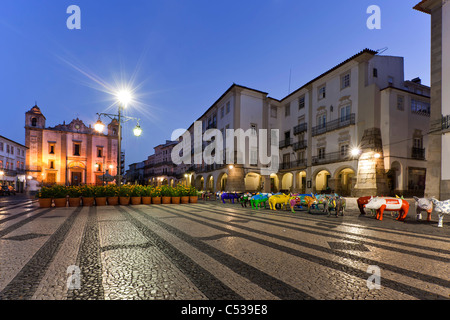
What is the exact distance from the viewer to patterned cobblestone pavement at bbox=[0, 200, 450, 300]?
262 centimetres

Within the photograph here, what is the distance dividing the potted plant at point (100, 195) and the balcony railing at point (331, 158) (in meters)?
21.3

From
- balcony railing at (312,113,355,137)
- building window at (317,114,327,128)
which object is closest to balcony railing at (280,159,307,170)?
balcony railing at (312,113,355,137)

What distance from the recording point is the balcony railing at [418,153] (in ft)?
72.0

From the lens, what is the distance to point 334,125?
79.8 ft

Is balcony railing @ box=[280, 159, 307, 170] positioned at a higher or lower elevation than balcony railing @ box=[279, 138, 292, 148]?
lower

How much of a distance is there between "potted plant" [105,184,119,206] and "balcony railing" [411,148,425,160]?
26329 millimetres

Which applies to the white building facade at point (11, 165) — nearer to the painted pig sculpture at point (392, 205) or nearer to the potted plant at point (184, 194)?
the potted plant at point (184, 194)

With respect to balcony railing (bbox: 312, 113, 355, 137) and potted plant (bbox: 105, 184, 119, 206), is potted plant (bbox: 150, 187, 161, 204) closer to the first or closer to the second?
potted plant (bbox: 105, 184, 119, 206)

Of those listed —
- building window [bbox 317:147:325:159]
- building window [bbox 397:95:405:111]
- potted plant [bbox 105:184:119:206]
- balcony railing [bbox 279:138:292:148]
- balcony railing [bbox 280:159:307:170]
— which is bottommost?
potted plant [bbox 105:184:119:206]

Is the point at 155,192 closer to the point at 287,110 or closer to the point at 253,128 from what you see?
the point at 253,128

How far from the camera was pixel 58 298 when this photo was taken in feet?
7.93

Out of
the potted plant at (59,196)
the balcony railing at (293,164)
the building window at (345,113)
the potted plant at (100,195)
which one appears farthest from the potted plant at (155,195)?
the building window at (345,113)

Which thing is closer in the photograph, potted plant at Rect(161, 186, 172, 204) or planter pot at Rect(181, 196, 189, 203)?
potted plant at Rect(161, 186, 172, 204)
